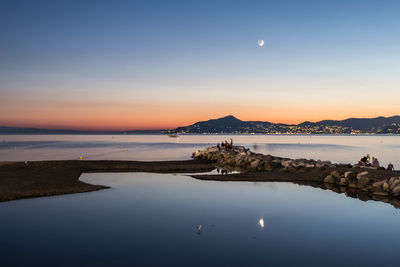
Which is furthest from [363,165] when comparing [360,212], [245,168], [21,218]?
[21,218]

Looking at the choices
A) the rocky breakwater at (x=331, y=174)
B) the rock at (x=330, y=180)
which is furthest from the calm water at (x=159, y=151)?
the rock at (x=330, y=180)

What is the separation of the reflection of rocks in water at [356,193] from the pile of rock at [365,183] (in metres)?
0.37

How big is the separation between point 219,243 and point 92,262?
13.0 ft

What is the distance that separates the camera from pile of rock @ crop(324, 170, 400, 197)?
1770 cm

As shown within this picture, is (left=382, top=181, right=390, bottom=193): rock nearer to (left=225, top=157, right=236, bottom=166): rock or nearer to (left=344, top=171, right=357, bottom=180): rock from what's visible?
(left=344, top=171, right=357, bottom=180): rock

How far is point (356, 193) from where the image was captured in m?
18.7

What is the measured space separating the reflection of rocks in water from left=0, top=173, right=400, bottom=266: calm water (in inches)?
32.0

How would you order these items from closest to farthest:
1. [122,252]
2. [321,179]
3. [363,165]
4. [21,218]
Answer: [122,252]
[21,218]
[321,179]
[363,165]

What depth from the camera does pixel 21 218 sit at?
12680mm

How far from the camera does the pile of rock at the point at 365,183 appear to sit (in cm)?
A: 1770

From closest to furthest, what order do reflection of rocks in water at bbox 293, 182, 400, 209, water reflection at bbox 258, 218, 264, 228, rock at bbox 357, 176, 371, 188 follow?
water reflection at bbox 258, 218, 264, 228, reflection of rocks in water at bbox 293, 182, 400, 209, rock at bbox 357, 176, 371, 188

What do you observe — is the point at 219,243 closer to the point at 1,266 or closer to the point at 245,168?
the point at 1,266

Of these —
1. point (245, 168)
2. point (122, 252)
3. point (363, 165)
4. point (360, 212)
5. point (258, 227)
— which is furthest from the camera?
point (245, 168)

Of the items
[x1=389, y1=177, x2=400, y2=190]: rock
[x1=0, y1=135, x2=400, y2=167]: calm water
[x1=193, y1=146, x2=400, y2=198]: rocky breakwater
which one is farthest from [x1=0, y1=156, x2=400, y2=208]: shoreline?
[x1=0, y1=135, x2=400, y2=167]: calm water
